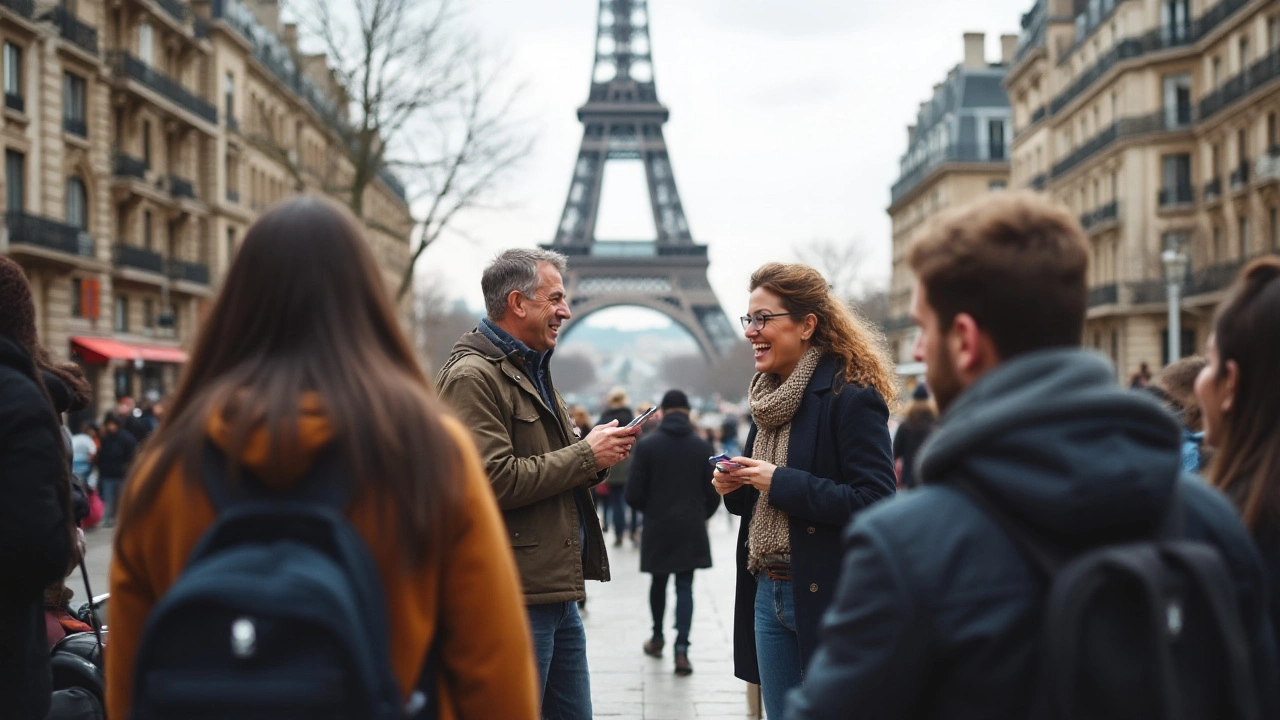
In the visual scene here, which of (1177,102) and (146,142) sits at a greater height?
(1177,102)

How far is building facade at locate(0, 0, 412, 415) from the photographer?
91.8ft

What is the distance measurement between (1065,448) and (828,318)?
2.66 m

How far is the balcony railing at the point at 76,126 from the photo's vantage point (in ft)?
100

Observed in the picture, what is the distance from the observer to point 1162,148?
40.6 metres

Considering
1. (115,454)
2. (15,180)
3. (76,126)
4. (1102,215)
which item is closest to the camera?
(115,454)

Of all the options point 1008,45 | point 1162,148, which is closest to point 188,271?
point 1162,148

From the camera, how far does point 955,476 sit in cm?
185

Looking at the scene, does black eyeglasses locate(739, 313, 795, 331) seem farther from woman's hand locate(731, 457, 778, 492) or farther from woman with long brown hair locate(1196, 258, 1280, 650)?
woman with long brown hair locate(1196, 258, 1280, 650)

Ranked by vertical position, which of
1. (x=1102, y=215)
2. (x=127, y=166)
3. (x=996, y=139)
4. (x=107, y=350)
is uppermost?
(x=996, y=139)

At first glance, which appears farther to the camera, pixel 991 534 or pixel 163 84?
pixel 163 84

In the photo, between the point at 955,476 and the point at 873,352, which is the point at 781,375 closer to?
the point at 873,352

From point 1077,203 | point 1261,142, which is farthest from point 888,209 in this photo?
point 1261,142

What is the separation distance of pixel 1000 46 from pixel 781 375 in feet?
215

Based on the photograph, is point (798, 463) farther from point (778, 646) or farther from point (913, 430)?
point (913, 430)
